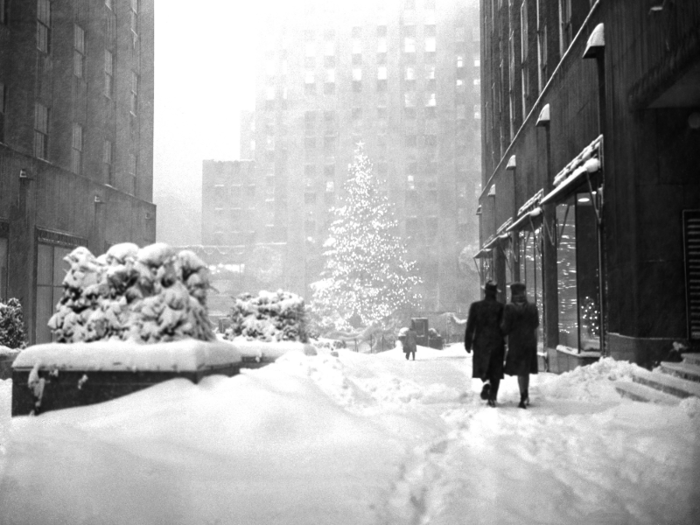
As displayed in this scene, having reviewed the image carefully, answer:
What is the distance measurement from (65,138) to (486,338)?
70.1ft

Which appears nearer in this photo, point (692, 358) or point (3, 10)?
point (692, 358)

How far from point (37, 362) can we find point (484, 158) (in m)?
34.2

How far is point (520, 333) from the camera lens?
440 inches

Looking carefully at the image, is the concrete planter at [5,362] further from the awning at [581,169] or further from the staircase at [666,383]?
the awning at [581,169]

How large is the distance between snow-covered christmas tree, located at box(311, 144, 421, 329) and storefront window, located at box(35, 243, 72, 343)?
2859 centimetres

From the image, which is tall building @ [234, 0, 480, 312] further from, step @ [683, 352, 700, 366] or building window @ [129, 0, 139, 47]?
step @ [683, 352, 700, 366]

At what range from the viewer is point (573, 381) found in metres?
13.0

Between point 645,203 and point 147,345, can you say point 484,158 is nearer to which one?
point 645,203

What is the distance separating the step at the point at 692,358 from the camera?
36.7 feet

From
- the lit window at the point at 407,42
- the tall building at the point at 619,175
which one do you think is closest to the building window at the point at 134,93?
the tall building at the point at 619,175

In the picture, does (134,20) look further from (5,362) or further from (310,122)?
(310,122)

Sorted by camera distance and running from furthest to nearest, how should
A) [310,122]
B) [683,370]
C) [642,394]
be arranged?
[310,122]
[683,370]
[642,394]

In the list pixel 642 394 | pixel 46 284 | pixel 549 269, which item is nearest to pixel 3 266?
pixel 46 284

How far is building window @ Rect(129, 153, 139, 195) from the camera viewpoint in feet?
114
